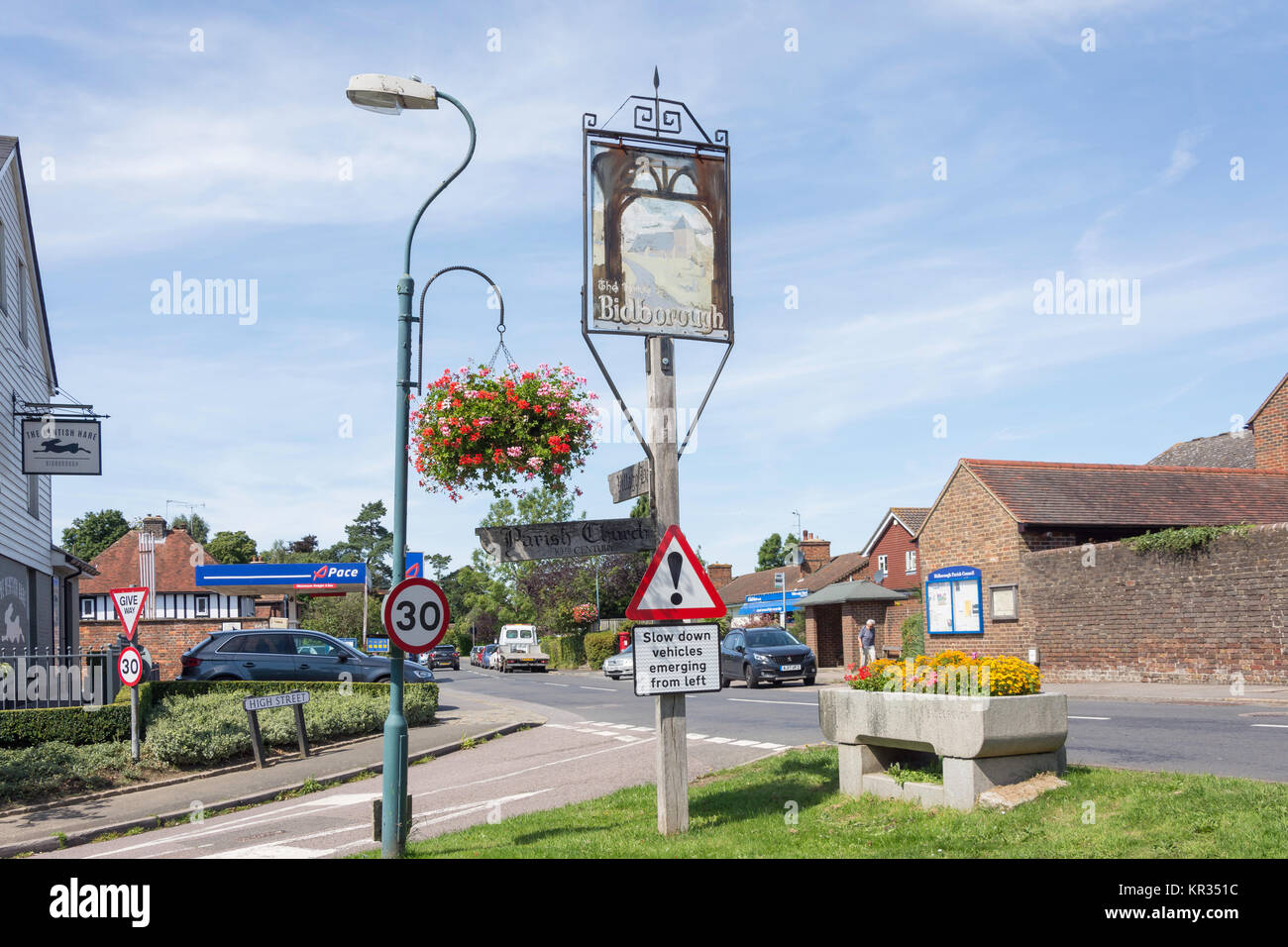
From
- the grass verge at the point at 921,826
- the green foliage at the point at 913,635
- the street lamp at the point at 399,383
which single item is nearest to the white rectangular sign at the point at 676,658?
the grass verge at the point at 921,826

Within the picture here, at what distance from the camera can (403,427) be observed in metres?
9.59

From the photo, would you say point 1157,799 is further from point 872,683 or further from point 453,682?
point 453,682

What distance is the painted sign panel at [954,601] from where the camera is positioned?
30.4 m

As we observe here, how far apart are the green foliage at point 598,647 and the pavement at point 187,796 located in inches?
1430

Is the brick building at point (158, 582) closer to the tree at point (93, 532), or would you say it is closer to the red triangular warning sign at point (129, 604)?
the red triangular warning sign at point (129, 604)

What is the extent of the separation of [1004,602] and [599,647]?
97.2 feet

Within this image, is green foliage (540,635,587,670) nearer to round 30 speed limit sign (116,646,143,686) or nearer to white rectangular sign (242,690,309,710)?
white rectangular sign (242,690,309,710)

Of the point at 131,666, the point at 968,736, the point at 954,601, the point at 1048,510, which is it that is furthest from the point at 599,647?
the point at 968,736

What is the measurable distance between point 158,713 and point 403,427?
33.5ft

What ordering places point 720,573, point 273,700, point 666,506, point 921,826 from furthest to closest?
point 720,573 < point 273,700 < point 666,506 < point 921,826

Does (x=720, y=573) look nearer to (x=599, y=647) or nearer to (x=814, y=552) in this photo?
(x=814, y=552)

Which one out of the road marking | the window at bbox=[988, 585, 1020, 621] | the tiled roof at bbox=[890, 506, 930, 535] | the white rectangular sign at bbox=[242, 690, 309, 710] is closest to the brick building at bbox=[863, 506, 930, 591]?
the tiled roof at bbox=[890, 506, 930, 535]

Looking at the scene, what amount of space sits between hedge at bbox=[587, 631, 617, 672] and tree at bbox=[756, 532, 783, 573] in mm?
58895

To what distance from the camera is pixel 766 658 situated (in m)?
29.7
